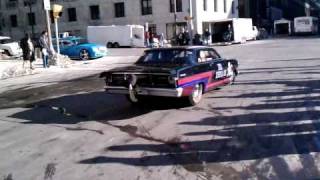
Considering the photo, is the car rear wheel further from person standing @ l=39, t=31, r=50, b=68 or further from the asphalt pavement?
the asphalt pavement

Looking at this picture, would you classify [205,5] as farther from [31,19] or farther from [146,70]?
[146,70]

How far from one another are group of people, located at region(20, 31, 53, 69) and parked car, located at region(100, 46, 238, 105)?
36.1ft

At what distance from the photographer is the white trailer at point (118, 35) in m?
47.5

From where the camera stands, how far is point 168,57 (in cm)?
1130

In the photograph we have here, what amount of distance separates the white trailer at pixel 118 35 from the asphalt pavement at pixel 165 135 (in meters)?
34.1

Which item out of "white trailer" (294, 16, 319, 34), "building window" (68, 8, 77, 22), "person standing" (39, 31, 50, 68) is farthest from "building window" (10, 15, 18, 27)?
"person standing" (39, 31, 50, 68)

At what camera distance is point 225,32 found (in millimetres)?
49812

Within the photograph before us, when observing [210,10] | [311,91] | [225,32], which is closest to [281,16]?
[210,10]

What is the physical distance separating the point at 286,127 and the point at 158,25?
4840 centimetres

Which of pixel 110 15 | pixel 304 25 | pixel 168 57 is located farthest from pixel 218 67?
pixel 304 25

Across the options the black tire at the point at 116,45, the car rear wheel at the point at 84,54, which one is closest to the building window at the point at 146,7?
the black tire at the point at 116,45

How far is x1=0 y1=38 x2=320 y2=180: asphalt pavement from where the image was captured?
6281 mm

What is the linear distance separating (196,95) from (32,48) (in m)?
12.7

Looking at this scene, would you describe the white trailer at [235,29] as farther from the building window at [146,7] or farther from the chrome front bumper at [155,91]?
the chrome front bumper at [155,91]
